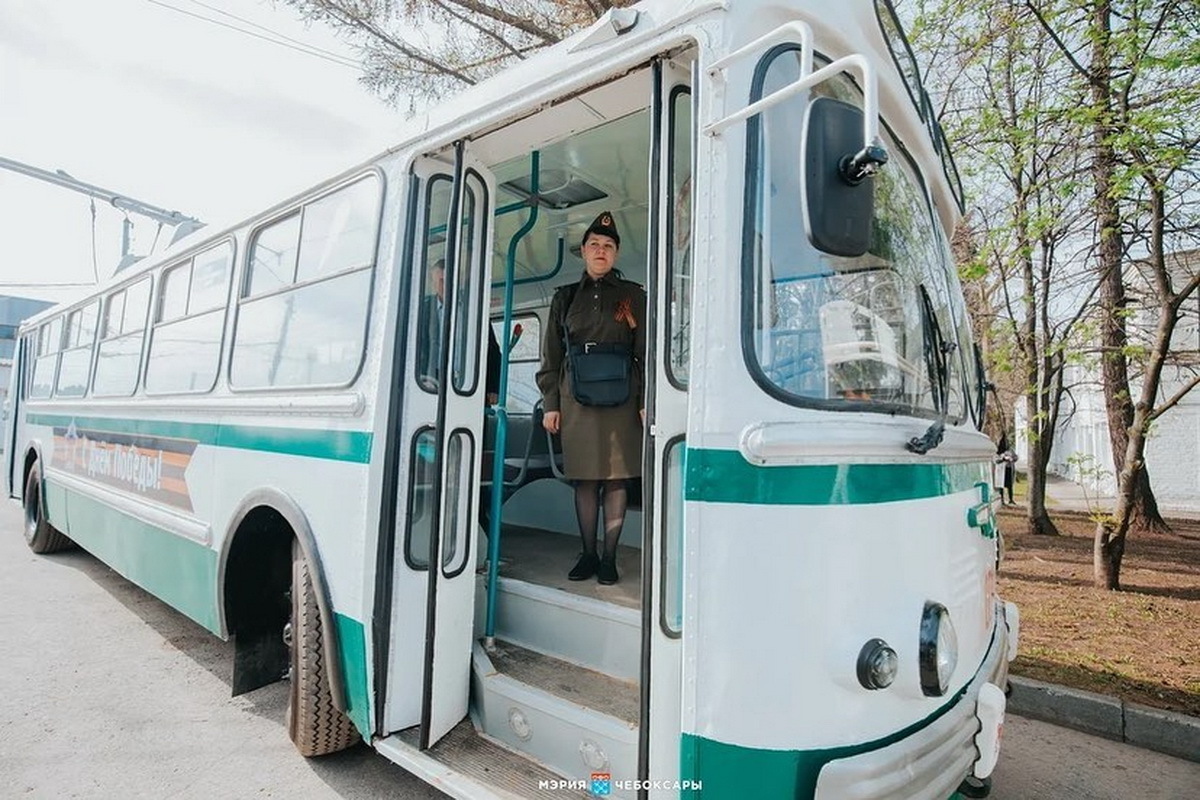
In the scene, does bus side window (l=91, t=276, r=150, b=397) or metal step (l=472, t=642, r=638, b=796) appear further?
bus side window (l=91, t=276, r=150, b=397)

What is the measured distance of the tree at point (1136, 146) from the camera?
15.9 feet

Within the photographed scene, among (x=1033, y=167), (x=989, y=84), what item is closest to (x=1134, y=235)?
(x=1033, y=167)

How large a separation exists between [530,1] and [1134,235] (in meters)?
6.32

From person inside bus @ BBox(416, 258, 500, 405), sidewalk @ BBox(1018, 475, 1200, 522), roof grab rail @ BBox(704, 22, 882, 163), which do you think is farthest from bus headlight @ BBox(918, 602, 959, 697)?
sidewalk @ BBox(1018, 475, 1200, 522)

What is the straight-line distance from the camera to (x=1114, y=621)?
5.27 m

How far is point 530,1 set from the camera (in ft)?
24.4

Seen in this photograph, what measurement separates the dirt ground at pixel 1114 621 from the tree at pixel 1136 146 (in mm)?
489

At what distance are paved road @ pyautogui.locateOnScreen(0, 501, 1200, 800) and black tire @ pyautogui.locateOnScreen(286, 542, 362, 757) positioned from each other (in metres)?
0.20

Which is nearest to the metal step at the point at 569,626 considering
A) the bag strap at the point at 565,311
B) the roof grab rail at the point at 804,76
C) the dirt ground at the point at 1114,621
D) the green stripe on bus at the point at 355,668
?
the green stripe on bus at the point at 355,668

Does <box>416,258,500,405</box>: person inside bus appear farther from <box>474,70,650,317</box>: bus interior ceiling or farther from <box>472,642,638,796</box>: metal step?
<box>472,642,638,796</box>: metal step

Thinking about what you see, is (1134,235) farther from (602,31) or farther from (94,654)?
(94,654)

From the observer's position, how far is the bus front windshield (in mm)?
1798

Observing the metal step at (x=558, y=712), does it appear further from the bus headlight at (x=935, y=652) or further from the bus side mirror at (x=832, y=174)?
the bus side mirror at (x=832, y=174)

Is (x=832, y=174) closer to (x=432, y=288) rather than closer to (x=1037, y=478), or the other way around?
(x=432, y=288)
